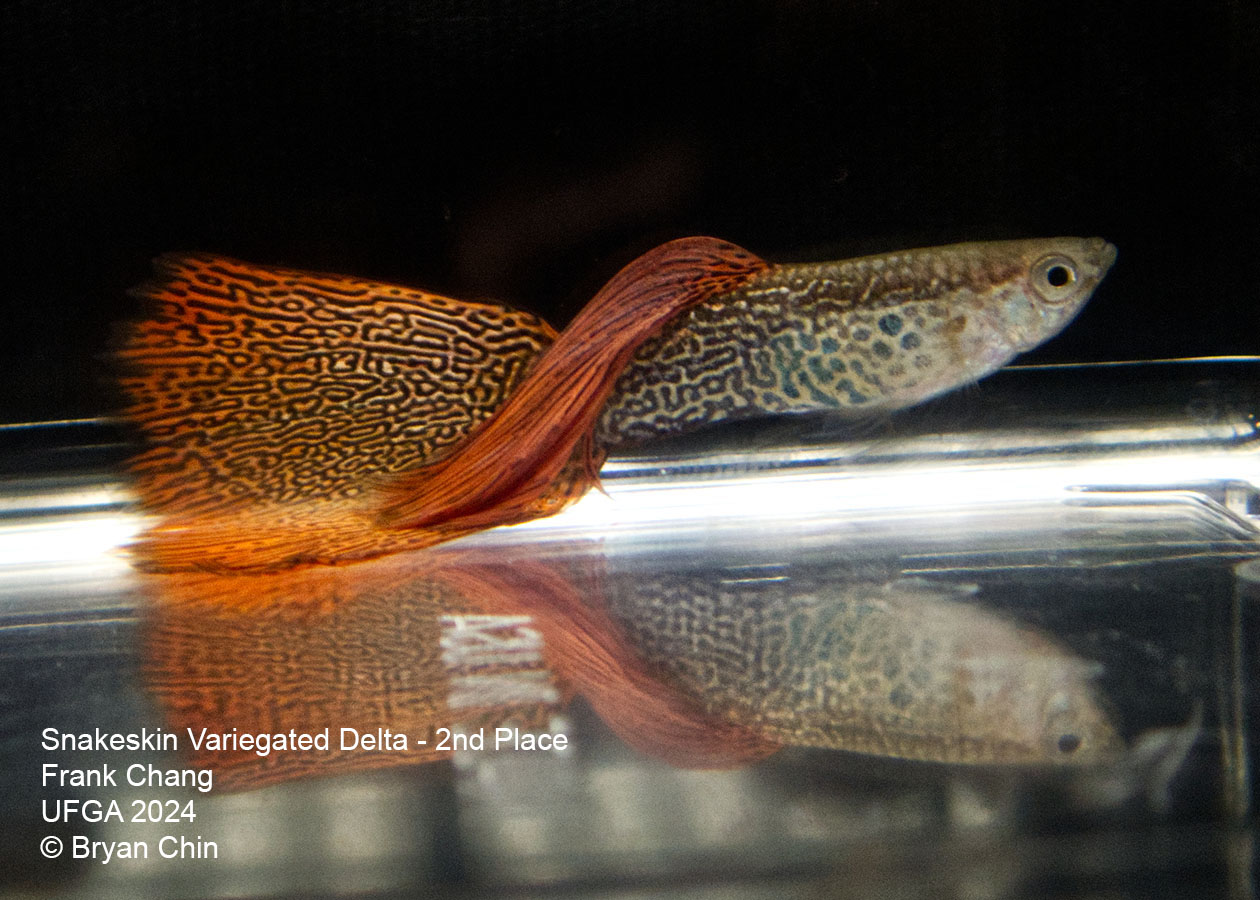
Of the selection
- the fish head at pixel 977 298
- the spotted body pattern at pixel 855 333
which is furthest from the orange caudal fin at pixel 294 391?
the fish head at pixel 977 298

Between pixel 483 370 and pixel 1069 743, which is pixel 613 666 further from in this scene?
pixel 483 370

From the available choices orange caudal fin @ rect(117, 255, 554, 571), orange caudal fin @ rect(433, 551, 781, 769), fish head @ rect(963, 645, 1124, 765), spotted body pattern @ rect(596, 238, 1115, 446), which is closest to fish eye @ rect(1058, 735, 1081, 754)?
fish head @ rect(963, 645, 1124, 765)

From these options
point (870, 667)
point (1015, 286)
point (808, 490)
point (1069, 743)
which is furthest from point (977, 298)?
point (1069, 743)

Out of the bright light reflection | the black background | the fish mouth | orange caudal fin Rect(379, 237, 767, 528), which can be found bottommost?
the bright light reflection

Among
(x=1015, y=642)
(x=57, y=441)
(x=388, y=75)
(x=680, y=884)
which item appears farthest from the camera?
(x=57, y=441)

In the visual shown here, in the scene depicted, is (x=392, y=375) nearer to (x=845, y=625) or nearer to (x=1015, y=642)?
(x=845, y=625)

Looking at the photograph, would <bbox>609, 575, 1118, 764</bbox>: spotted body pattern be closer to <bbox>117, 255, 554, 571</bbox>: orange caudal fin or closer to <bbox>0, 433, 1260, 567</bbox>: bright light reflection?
<bbox>0, 433, 1260, 567</bbox>: bright light reflection

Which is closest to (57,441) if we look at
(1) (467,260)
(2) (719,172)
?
(1) (467,260)
